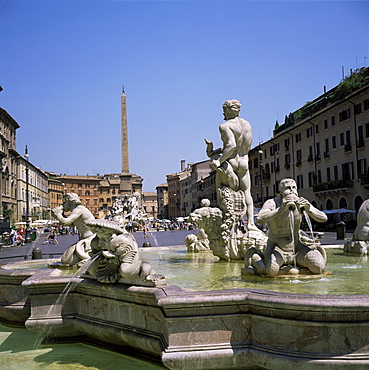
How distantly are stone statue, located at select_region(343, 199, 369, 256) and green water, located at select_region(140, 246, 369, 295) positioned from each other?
712 millimetres

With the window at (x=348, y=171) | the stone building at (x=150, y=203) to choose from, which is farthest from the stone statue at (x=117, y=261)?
the stone building at (x=150, y=203)

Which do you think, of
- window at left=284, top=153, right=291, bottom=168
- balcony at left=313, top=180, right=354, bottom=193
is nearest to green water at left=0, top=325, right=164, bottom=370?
balcony at left=313, top=180, right=354, bottom=193

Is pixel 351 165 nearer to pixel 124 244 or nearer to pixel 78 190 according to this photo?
pixel 124 244

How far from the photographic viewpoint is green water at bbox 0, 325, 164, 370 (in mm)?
5074

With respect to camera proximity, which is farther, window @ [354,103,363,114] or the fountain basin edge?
window @ [354,103,363,114]

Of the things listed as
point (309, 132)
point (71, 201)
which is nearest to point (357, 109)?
point (309, 132)

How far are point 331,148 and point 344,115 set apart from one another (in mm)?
4007

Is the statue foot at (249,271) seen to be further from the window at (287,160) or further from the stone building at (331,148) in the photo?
the window at (287,160)

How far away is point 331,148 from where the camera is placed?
44500 mm

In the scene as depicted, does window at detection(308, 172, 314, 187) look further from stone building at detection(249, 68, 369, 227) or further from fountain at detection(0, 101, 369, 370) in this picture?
fountain at detection(0, 101, 369, 370)

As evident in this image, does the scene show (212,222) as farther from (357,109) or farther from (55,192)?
(55,192)

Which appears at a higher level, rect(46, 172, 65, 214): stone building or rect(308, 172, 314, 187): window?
rect(46, 172, 65, 214): stone building

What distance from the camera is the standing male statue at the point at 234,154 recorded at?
9.43 meters

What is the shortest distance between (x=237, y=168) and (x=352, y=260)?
8.98ft
